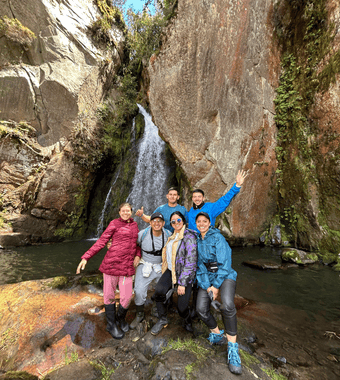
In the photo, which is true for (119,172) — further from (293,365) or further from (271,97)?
(293,365)

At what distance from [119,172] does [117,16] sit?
13.7 meters

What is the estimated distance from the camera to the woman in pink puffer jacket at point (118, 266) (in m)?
2.99

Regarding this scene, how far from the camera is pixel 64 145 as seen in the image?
12.1 meters

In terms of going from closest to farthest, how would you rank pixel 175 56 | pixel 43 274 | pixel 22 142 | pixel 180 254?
pixel 180 254, pixel 43 274, pixel 175 56, pixel 22 142

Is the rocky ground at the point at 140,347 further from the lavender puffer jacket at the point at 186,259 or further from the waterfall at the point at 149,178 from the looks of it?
the waterfall at the point at 149,178

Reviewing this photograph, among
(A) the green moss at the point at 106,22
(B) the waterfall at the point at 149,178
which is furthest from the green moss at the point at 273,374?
(A) the green moss at the point at 106,22

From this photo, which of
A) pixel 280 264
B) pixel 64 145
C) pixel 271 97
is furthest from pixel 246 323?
pixel 64 145

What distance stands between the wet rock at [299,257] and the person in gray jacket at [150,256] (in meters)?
6.29

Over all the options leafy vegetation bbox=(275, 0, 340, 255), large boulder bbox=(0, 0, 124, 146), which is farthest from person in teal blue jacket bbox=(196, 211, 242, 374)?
large boulder bbox=(0, 0, 124, 146)

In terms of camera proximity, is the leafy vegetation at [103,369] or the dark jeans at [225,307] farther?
the dark jeans at [225,307]

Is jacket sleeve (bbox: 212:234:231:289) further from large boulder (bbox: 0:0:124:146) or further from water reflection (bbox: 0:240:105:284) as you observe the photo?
large boulder (bbox: 0:0:124:146)

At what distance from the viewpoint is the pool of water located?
4.89 metres

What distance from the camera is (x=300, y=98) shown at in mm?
8891

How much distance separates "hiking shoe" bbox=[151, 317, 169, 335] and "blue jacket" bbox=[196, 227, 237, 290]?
86 centimetres
